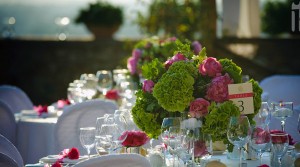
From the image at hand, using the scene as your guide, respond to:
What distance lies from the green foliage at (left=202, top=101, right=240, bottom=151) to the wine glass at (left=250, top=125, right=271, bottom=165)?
181mm

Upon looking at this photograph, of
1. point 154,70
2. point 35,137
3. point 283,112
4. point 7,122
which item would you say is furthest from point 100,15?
point 154,70

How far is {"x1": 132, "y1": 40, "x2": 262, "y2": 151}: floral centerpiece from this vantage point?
456 cm

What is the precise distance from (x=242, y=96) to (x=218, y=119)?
0.22m

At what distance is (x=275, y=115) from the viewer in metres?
5.47

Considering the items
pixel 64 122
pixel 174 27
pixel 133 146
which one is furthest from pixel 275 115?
pixel 174 27

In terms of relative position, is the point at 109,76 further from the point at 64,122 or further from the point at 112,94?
the point at 64,122

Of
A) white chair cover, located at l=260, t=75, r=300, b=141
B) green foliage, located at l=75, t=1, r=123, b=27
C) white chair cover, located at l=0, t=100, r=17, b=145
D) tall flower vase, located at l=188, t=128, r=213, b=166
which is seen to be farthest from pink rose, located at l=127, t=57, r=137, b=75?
green foliage, located at l=75, t=1, r=123, b=27

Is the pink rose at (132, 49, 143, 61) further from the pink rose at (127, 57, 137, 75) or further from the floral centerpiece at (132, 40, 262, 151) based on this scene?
the floral centerpiece at (132, 40, 262, 151)

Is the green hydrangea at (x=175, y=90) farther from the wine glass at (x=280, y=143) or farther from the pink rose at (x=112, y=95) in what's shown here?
the pink rose at (x=112, y=95)

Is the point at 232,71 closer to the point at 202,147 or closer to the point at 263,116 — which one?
the point at 202,147

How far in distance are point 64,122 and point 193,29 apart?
21.5 feet

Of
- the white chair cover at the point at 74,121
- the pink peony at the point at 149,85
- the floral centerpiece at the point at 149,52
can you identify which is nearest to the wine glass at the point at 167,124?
the pink peony at the point at 149,85

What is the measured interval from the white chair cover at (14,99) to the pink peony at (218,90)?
3.93 metres

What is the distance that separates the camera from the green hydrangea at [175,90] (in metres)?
4.56
